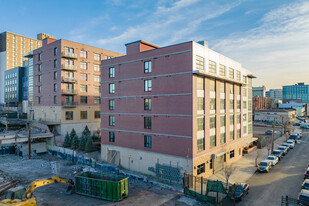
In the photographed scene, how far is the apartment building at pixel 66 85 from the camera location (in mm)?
47094

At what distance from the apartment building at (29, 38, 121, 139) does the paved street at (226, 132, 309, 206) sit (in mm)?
38431

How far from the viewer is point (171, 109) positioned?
85.0ft

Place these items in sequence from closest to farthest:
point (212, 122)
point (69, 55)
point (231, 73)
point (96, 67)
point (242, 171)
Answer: point (212, 122), point (242, 171), point (231, 73), point (69, 55), point (96, 67)

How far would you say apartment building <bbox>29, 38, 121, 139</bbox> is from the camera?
47094mm

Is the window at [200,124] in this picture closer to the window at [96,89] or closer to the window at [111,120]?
the window at [111,120]

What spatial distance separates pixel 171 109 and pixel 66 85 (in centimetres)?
3119

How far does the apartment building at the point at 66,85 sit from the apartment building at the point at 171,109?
17802mm

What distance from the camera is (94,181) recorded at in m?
21.1

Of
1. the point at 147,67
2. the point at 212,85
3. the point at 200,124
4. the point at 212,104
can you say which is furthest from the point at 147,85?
the point at 212,104

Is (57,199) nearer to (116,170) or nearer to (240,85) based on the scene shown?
(116,170)

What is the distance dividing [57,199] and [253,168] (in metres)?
25.4

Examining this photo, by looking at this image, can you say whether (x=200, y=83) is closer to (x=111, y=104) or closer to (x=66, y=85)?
(x=111, y=104)

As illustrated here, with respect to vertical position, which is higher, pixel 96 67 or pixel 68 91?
pixel 96 67

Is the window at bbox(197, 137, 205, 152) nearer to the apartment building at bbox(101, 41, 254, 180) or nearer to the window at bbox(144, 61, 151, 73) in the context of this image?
the apartment building at bbox(101, 41, 254, 180)
